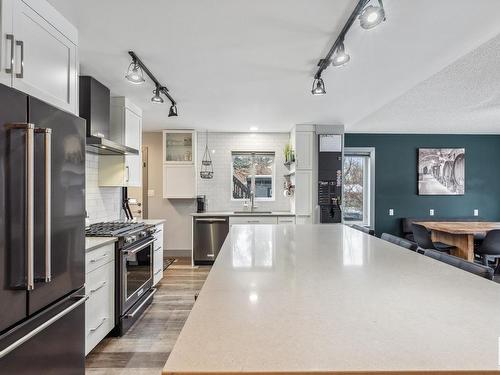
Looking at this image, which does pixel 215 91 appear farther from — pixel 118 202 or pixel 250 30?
pixel 118 202

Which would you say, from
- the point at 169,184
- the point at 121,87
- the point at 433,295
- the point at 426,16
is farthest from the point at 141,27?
the point at 169,184

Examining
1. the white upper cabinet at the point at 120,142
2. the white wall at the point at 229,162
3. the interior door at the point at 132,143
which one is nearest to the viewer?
the white upper cabinet at the point at 120,142

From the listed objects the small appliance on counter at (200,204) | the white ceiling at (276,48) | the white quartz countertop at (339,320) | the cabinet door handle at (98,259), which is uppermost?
the white ceiling at (276,48)

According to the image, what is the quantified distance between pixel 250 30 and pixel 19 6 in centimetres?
130

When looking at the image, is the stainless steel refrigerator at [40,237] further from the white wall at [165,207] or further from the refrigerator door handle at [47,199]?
the white wall at [165,207]

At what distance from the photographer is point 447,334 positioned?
0.73m

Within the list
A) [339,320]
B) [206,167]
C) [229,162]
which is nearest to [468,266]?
[339,320]

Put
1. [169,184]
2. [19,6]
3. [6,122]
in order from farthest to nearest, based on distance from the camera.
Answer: [169,184], [19,6], [6,122]

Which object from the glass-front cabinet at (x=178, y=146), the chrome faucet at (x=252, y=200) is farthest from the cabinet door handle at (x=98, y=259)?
the chrome faucet at (x=252, y=200)

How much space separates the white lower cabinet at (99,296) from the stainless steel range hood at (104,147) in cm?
94

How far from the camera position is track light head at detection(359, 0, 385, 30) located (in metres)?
1.55

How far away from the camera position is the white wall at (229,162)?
5.67m

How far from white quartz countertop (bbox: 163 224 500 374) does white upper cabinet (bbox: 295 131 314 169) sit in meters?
3.56

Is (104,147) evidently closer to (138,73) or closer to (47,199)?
(138,73)
